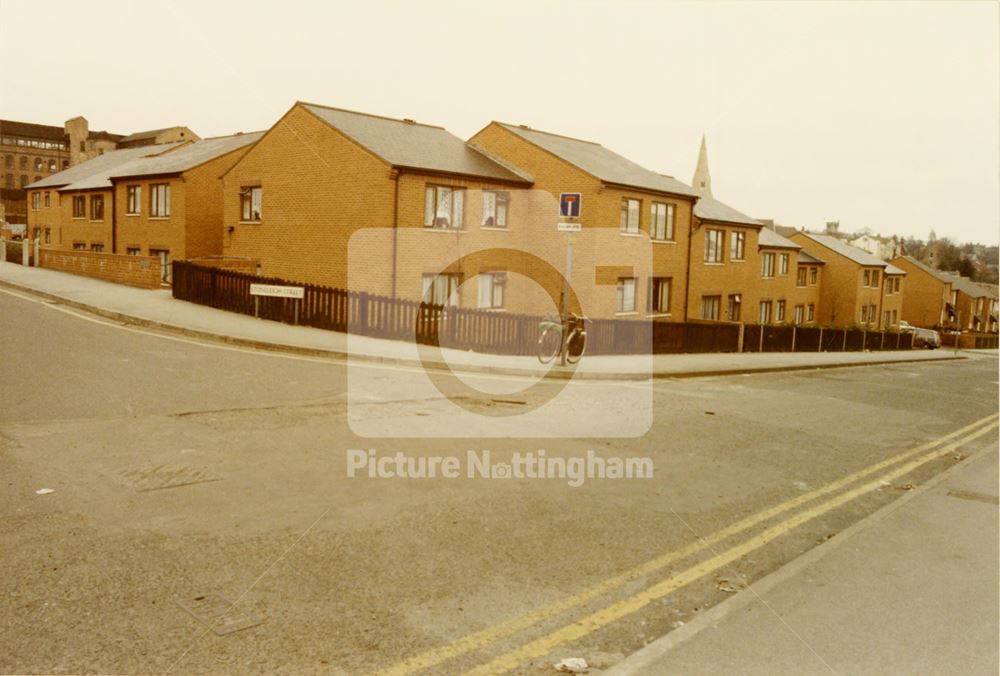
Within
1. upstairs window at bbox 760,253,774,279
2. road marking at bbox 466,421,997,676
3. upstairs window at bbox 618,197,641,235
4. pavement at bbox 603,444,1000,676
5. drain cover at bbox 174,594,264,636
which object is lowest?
pavement at bbox 603,444,1000,676

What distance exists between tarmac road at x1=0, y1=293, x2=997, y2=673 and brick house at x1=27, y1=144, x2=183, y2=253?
2908cm

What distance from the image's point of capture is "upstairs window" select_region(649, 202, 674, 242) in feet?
107

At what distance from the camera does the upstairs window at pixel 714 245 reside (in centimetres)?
3722

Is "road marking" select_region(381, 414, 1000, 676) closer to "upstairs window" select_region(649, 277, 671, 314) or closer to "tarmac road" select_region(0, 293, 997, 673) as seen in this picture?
"tarmac road" select_region(0, 293, 997, 673)

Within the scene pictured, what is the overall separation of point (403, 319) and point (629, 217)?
14.6 m

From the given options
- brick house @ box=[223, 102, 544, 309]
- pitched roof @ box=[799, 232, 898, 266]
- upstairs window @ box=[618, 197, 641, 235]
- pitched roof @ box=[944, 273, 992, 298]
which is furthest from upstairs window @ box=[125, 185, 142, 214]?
pitched roof @ box=[944, 273, 992, 298]

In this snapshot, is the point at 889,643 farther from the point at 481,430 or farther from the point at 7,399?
the point at 7,399

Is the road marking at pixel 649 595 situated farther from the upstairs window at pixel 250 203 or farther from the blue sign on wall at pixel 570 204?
the upstairs window at pixel 250 203

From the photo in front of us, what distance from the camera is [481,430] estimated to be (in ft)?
32.3

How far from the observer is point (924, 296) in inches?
3196

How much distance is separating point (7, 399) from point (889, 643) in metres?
9.78

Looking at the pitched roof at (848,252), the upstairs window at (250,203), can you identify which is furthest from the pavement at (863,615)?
the pitched roof at (848,252)

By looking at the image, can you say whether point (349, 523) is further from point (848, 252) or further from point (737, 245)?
point (848, 252)

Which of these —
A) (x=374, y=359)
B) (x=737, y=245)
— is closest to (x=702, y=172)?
(x=737, y=245)
